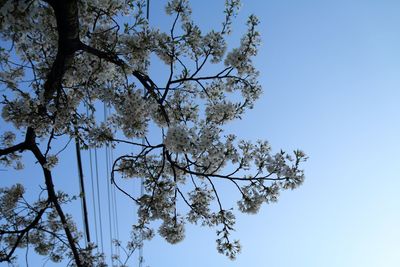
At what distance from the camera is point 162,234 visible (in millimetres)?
6852

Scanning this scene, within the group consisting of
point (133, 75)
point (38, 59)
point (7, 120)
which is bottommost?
point (7, 120)

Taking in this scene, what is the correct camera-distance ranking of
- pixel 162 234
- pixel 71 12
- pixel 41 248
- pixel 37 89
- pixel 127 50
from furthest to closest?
1. pixel 41 248
2. pixel 162 234
3. pixel 37 89
4. pixel 127 50
5. pixel 71 12

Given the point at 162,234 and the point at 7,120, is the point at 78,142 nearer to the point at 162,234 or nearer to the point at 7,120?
the point at 7,120

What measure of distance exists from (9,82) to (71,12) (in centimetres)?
243

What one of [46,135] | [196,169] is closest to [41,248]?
[46,135]

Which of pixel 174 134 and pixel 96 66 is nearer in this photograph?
pixel 174 134

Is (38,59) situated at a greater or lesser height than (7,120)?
greater

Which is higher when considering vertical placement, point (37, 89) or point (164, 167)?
point (37, 89)

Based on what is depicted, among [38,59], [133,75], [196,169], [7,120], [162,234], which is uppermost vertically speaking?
[38,59]

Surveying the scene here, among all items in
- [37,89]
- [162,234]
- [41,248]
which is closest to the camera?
[37,89]

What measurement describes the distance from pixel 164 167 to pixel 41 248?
→ 12.8ft

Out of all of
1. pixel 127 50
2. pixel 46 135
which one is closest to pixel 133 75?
pixel 127 50

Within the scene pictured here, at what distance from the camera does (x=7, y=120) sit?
6109 mm

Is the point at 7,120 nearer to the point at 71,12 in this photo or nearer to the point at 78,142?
the point at 78,142
